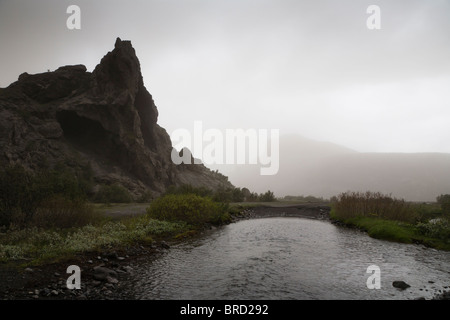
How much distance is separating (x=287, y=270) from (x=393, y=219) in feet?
64.1

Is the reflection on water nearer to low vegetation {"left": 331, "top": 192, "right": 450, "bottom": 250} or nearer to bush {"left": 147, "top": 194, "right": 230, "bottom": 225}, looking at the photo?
low vegetation {"left": 331, "top": 192, "right": 450, "bottom": 250}

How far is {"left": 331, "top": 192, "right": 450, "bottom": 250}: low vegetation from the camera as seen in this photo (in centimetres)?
2064

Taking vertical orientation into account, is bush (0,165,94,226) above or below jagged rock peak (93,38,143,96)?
below

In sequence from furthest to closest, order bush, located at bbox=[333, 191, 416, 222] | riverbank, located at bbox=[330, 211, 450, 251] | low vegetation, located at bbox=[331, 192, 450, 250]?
1. bush, located at bbox=[333, 191, 416, 222]
2. low vegetation, located at bbox=[331, 192, 450, 250]
3. riverbank, located at bbox=[330, 211, 450, 251]

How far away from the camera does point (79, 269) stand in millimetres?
12211

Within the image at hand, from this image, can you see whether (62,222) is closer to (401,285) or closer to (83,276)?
(83,276)

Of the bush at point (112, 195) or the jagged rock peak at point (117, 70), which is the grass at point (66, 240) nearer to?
the bush at point (112, 195)

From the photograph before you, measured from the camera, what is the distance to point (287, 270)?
13.9m

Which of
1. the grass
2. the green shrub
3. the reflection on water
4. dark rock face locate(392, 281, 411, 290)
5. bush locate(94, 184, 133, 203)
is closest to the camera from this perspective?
the reflection on water

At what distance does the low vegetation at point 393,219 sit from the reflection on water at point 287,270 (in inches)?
80.2

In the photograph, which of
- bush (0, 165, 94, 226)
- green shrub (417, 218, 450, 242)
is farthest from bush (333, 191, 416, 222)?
bush (0, 165, 94, 226)

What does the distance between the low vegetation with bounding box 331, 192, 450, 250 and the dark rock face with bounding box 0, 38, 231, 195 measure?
57.0 m

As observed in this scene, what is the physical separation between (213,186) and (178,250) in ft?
286
